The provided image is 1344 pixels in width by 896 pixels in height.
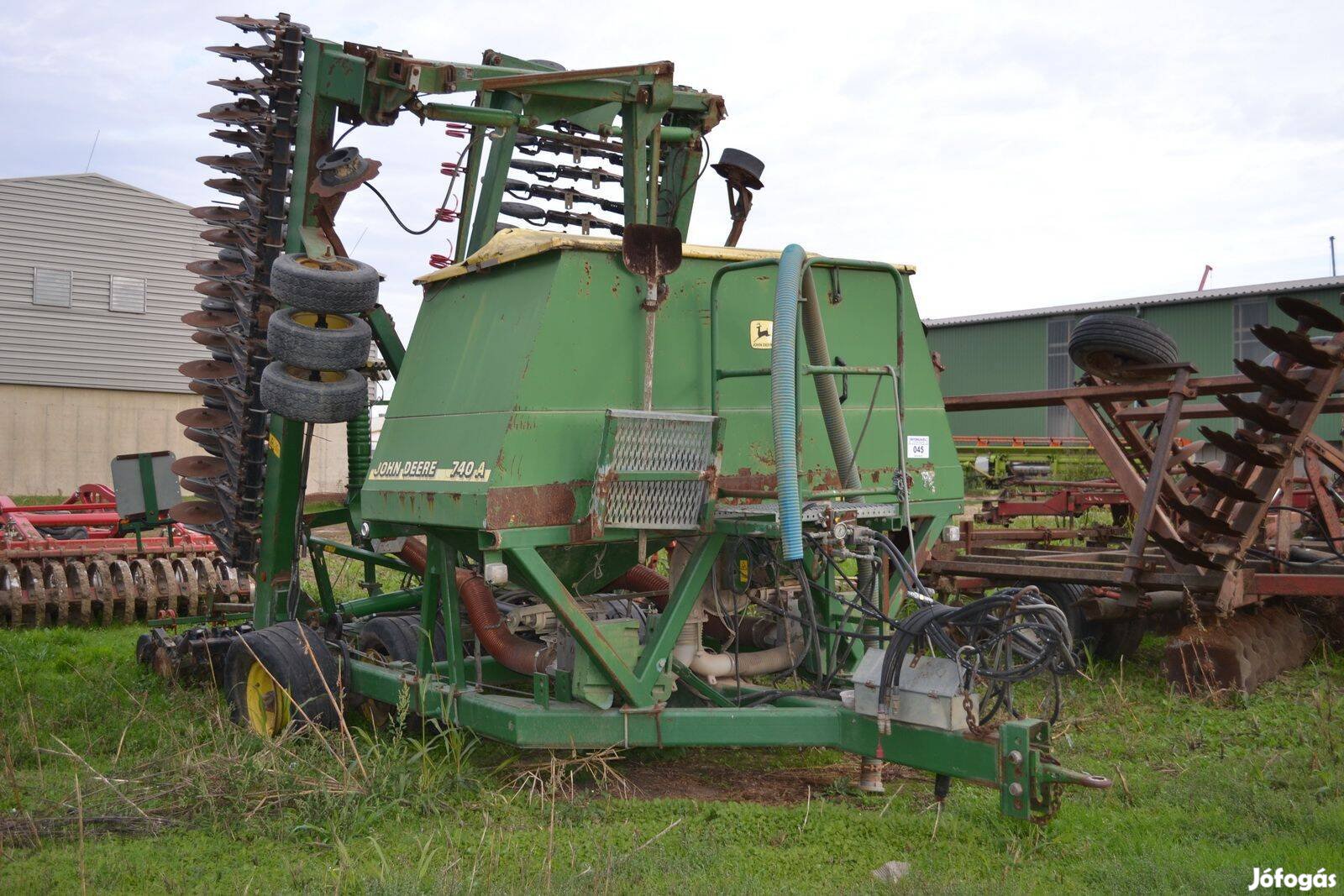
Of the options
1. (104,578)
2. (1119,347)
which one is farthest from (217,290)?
(1119,347)

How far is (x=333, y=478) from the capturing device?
29453mm

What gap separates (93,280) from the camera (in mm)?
28656

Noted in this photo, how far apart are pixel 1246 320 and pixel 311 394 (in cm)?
2739

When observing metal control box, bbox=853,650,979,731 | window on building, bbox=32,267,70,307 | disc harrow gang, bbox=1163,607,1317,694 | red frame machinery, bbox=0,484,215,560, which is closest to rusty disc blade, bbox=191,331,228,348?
red frame machinery, bbox=0,484,215,560

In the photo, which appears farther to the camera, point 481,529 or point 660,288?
point 660,288

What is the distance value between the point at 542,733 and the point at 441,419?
5.09ft

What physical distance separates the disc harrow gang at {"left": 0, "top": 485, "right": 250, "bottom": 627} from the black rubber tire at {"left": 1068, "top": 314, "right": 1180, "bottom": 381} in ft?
24.6

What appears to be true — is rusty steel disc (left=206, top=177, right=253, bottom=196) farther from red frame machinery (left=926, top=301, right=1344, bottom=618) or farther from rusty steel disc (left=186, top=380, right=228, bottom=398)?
red frame machinery (left=926, top=301, right=1344, bottom=618)

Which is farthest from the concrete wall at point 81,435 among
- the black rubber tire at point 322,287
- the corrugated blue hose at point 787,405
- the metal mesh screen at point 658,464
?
the corrugated blue hose at point 787,405

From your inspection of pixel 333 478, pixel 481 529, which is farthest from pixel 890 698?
pixel 333 478

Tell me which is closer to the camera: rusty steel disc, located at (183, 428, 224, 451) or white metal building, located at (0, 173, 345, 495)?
rusty steel disc, located at (183, 428, 224, 451)

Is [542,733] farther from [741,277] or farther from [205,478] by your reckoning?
[205,478]

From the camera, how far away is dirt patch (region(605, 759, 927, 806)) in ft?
18.3

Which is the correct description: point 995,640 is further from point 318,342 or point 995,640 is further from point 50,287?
point 50,287
